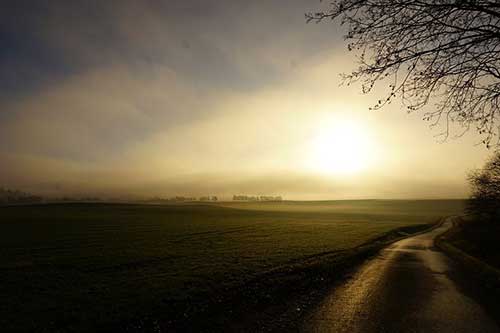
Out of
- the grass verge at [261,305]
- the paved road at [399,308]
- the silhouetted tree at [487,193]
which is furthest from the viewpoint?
the silhouetted tree at [487,193]

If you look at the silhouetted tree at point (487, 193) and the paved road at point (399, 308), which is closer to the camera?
the paved road at point (399, 308)

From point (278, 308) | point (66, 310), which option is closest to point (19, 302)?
point (66, 310)

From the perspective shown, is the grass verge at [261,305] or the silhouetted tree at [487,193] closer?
the grass verge at [261,305]

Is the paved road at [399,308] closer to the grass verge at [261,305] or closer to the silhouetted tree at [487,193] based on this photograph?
the grass verge at [261,305]

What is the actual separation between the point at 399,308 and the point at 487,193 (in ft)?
188

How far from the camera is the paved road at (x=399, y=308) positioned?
778cm

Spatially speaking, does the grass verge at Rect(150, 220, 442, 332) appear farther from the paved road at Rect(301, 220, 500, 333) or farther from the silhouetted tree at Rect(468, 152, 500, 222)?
the silhouetted tree at Rect(468, 152, 500, 222)

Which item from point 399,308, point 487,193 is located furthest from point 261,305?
point 487,193

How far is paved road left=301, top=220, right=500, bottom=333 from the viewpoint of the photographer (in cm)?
778

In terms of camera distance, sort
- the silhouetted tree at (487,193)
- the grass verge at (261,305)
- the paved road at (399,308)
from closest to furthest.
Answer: the paved road at (399,308) → the grass verge at (261,305) → the silhouetted tree at (487,193)

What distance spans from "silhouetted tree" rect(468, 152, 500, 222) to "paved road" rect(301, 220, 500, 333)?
46.4m

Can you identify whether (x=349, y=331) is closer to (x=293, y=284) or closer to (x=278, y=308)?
(x=278, y=308)

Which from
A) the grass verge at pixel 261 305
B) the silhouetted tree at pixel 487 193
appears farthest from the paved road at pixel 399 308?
the silhouetted tree at pixel 487 193

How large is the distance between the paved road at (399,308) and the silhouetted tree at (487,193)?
46.4 meters
